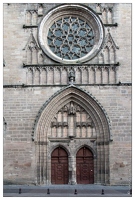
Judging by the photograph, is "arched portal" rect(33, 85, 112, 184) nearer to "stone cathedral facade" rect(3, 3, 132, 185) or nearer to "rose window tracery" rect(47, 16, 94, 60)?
"stone cathedral facade" rect(3, 3, 132, 185)

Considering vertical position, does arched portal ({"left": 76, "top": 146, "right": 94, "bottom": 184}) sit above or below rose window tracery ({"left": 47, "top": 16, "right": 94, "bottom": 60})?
below

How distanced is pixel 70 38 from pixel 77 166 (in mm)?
7237

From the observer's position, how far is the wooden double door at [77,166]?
16359 mm

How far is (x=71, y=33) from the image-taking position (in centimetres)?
1767

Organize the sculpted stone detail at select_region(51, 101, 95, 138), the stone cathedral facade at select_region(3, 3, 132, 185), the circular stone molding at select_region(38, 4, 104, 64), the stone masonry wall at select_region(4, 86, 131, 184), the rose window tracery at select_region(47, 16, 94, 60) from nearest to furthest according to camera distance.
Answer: the stone masonry wall at select_region(4, 86, 131, 184) → the stone cathedral facade at select_region(3, 3, 132, 185) → the sculpted stone detail at select_region(51, 101, 95, 138) → the circular stone molding at select_region(38, 4, 104, 64) → the rose window tracery at select_region(47, 16, 94, 60)

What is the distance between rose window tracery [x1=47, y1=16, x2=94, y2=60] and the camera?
17.4 m

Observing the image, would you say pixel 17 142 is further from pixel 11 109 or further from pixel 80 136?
pixel 80 136

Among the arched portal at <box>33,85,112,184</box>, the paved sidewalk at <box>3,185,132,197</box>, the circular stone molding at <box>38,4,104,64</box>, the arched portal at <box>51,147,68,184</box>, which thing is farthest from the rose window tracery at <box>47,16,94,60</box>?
the paved sidewalk at <box>3,185,132,197</box>

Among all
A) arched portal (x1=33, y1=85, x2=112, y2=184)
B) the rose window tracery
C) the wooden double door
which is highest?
the rose window tracery

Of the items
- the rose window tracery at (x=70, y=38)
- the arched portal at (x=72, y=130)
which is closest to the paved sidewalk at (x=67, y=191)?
the arched portal at (x=72, y=130)

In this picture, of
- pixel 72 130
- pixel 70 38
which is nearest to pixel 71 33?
pixel 70 38

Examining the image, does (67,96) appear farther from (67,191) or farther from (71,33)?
(67,191)

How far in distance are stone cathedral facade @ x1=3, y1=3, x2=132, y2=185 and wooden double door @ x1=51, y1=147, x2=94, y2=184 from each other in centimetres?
5

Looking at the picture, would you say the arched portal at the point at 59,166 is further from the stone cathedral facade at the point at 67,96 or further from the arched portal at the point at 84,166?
the arched portal at the point at 84,166
